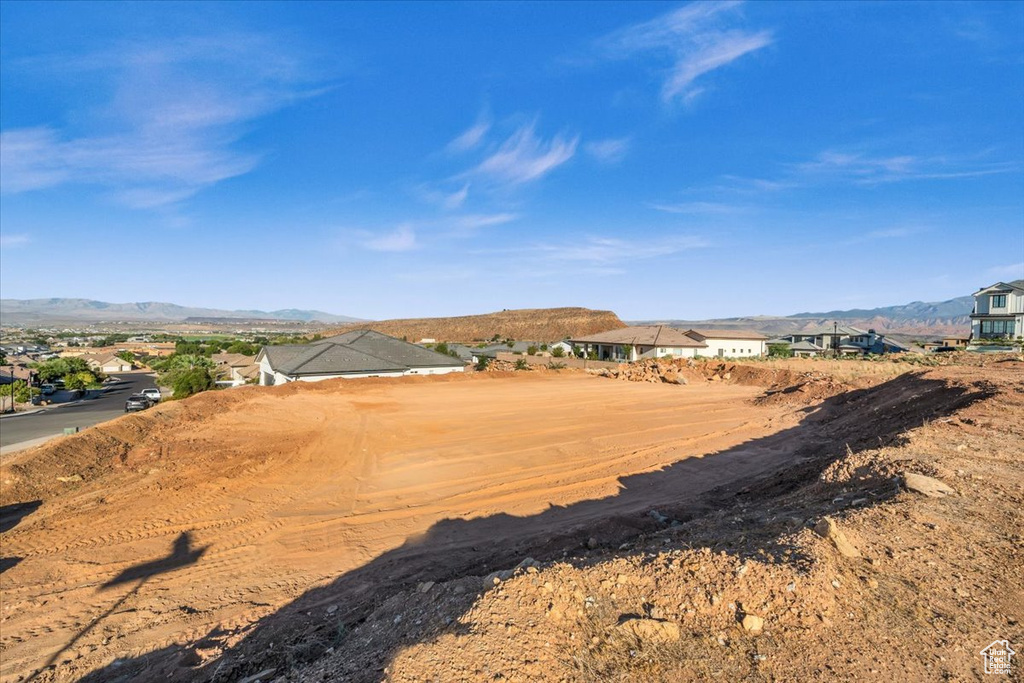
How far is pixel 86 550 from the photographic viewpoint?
10234 mm

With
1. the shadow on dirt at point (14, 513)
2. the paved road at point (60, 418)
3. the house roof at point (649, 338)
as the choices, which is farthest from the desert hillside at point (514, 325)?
the shadow on dirt at point (14, 513)

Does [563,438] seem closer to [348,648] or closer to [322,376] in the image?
[348,648]

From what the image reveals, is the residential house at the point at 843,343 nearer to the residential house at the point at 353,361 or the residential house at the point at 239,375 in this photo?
the residential house at the point at 353,361

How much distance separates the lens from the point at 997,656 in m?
3.80

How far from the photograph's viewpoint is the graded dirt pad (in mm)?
7590

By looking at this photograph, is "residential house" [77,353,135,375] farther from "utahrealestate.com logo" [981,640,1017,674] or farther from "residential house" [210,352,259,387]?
"utahrealestate.com logo" [981,640,1017,674]

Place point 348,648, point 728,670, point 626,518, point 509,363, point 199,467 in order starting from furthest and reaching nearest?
point 509,363, point 199,467, point 626,518, point 348,648, point 728,670

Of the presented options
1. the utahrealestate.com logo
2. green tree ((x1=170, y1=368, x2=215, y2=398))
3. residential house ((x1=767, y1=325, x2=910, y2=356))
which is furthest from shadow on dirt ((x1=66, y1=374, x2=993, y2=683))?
residential house ((x1=767, y1=325, x2=910, y2=356))

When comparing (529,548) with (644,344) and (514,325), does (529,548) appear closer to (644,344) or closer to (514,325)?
(644,344)

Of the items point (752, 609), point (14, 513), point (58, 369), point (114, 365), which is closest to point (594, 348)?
point (14, 513)

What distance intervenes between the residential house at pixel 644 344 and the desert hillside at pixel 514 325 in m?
48.7

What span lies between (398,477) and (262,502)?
11.9 feet

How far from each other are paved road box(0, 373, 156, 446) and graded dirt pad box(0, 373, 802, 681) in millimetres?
14921

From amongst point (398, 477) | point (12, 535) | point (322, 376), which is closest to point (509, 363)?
point (322, 376)
